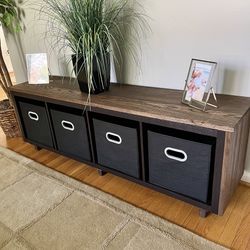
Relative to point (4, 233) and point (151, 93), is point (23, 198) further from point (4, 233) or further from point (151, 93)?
point (151, 93)

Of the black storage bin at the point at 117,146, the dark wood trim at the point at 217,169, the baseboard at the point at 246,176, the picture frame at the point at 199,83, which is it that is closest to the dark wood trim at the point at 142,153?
the black storage bin at the point at 117,146

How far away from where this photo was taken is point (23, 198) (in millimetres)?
1579

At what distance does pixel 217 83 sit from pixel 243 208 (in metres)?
0.70

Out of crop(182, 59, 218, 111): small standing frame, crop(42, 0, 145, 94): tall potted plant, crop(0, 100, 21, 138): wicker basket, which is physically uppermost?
crop(42, 0, 145, 94): tall potted plant

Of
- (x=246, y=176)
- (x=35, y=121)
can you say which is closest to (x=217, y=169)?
(x=246, y=176)

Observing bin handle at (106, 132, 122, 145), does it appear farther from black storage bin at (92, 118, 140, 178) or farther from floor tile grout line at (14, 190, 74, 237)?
floor tile grout line at (14, 190, 74, 237)

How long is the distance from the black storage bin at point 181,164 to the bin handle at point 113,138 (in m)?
0.19

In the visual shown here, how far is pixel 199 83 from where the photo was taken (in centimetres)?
127

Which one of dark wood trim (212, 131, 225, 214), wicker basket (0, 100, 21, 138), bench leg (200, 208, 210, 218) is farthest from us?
wicker basket (0, 100, 21, 138)

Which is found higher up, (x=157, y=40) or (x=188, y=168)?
(x=157, y=40)

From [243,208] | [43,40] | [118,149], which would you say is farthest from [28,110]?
[243,208]

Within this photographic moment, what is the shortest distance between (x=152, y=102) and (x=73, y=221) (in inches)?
30.3

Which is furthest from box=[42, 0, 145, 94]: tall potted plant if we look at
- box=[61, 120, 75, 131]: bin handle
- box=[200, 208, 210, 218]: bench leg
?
box=[200, 208, 210, 218]: bench leg

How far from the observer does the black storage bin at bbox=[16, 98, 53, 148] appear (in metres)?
1.83
